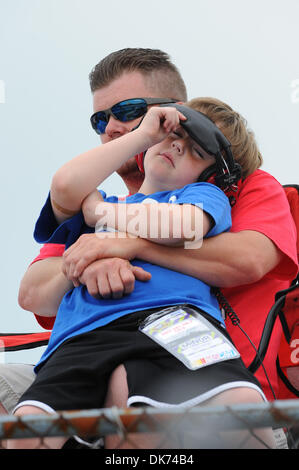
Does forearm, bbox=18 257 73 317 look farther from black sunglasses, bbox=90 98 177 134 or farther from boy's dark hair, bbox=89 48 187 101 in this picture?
boy's dark hair, bbox=89 48 187 101

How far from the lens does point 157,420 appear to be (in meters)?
0.90

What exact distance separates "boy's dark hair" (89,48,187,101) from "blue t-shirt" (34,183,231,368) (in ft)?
4.68

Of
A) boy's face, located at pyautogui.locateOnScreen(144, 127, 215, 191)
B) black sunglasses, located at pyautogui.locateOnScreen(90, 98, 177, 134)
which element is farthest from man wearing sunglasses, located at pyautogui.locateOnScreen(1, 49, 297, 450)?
boy's face, located at pyautogui.locateOnScreen(144, 127, 215, 191)

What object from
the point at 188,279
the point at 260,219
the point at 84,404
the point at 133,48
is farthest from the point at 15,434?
the point at 133,48

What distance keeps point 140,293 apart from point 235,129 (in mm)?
871

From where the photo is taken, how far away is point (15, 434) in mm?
931

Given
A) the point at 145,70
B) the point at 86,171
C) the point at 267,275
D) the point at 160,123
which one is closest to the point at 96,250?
the point at 86,171

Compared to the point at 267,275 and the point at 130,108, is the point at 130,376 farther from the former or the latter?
the point at 130,108

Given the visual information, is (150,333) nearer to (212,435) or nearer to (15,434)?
(212,435)

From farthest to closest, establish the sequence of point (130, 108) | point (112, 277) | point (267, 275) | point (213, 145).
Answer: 1. point (130, 108)
2. point (267, 275)
3. point (213, 145)
4. point (112, 277)

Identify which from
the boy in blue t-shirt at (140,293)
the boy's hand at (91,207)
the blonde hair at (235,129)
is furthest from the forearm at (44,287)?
the blonde hair at (235,129)

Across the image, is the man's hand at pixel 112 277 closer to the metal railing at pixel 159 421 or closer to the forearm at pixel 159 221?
the forearm at pixel 159 221

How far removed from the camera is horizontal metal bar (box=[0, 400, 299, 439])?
0.89 metres

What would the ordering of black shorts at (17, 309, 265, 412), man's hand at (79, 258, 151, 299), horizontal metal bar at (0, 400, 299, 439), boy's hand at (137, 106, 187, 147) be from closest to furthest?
horizontal metal bar at (0, 400, 299, 439) < black shorts at (17, 309, 265, 412) < man's hand at (79, 258, 151, 299) < boy's hand at (137, 106, 187, 147)
